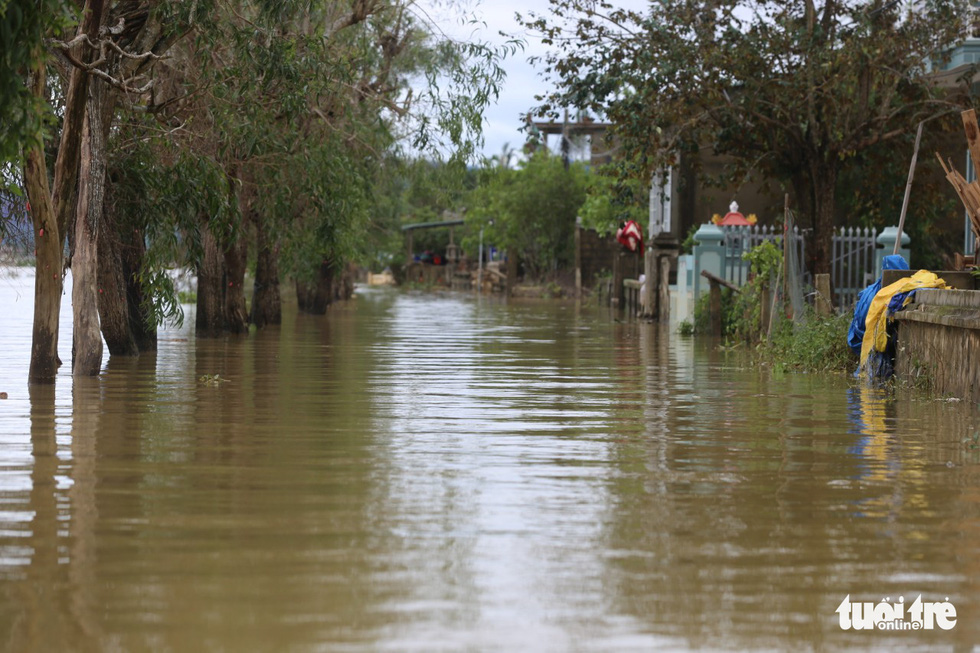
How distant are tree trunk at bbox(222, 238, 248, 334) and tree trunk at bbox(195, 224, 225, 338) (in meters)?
0.50

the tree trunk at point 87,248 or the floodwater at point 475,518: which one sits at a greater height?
the tree trunk at point 87,248

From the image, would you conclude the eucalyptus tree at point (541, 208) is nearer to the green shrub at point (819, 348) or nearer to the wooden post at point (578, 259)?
the wooden post at point (578, 259)

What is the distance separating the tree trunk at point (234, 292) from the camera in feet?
81.5

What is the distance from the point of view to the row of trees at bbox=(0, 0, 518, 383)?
13.7 m

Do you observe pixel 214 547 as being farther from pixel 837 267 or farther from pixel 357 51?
pixel 837 267

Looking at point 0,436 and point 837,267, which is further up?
point 837,267

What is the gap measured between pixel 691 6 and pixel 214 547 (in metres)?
19.7

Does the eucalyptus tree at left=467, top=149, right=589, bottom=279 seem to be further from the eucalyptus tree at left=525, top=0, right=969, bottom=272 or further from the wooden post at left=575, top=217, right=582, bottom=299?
the eucalyptus tree at left=525, top=0, right=969, bottom=272

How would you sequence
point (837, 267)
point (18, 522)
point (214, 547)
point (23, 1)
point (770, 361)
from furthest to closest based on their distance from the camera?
point (837, 267)
point (770, 361)
point (23, 1)
point (18, 522)
point (214, 547)

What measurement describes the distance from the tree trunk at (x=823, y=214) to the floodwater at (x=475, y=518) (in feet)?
33.5

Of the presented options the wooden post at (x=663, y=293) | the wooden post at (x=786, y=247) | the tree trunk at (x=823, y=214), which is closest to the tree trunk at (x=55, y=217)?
the wooden post at (x=786, y=247)

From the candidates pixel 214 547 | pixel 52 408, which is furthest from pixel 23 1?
pixel 52 408

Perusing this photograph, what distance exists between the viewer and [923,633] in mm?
5242

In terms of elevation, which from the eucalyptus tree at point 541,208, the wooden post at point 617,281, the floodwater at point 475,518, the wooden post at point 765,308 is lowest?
the floodwater at point 475,518
